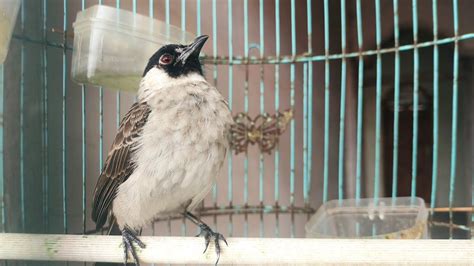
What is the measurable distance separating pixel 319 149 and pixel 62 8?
1215 mm

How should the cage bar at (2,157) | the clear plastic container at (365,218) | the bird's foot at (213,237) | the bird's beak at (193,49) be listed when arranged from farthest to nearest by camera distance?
the clear plastic container at (365,218) → the bird's beak at (193,49) → the bird's foot at (213,237) → the cage bar at (2,157)

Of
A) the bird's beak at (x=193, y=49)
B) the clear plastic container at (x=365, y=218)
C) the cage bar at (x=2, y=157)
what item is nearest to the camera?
the cage bar at (x=2, y=157)

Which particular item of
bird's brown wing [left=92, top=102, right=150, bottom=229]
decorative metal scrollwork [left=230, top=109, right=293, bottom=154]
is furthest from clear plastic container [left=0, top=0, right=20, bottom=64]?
decorative metal scrollwork [left=230, top=109, right=293, bottom=154]

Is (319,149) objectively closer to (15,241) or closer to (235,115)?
(235,115)

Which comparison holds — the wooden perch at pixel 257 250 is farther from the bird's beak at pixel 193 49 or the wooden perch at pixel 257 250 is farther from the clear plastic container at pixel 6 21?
the bird's beak at pixel 193 49

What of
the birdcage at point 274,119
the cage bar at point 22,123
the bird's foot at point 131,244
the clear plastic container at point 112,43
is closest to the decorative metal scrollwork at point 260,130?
the birdcage at point 274,119

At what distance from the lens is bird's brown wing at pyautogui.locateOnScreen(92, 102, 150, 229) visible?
1.34 meters

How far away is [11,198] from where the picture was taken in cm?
107

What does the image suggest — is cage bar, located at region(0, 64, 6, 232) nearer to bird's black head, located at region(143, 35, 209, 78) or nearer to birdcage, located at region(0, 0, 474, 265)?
birdcage, located at region(0, 0, 474, 265)

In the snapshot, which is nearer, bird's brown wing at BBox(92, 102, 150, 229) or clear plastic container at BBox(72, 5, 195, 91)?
bird's brown wing at BBox(92, 102, 150, 229)

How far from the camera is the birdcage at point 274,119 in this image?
1086 mm

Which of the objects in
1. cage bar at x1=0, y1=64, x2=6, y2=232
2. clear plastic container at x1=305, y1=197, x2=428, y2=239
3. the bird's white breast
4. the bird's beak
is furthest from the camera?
clear plastic container at x1=305, y1=197, x2=428, y2=239

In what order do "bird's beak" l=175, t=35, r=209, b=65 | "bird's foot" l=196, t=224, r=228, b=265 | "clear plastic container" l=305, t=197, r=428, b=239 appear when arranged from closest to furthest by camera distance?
"bird's foot" l=196, t=224, r=228, b=265, "bird's beak" l=175, t=35, r=209, b=65, "clear plastic container" l=305, t=197, r=428, b=239

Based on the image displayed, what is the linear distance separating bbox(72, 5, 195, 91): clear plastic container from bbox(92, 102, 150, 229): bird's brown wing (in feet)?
0.57
